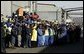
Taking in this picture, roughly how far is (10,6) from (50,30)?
652 centimetres

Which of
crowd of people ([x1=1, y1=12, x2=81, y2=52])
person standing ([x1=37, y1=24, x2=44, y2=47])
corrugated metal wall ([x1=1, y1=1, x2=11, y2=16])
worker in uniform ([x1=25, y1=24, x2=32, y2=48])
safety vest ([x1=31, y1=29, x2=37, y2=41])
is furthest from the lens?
corrugated metal wall ([x1=1, y1=1, x2=11, y2=16])

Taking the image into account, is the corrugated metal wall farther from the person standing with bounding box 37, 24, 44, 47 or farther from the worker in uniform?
the worker in uniform

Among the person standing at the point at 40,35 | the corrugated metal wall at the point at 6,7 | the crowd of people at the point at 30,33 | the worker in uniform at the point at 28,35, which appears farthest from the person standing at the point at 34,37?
the corrugated metal wall at the point at 6,7

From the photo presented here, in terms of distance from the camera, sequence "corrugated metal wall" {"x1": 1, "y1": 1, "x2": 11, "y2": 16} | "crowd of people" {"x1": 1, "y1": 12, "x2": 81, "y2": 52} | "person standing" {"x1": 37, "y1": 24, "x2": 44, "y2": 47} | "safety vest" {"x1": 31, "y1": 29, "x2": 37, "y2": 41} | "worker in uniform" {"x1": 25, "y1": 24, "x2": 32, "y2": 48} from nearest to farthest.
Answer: "crowd of people" {"x1": 1, "y1": 12, "x2": 81, "y2": 52}
"worker in uniform" {"x1": 25, "y1": 24, "x2": 32, "y2": 48}
"safety vest" {"x1": 31, "y1": 29, "x2": 37, "y2": 41}
"person standing" {"x1": 37, "y1": 24, "x2": 44, "y2": 47}
"corrugated metal wall" {"x1": 1, "y1": 1, "x2": 11, "y2": 16}

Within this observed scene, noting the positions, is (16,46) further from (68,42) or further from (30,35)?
(68,42)

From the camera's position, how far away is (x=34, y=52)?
20.5 metres

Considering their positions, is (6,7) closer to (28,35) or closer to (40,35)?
(40,35)

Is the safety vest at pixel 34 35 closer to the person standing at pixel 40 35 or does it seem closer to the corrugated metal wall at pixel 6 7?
the person standing at pixel 40 35

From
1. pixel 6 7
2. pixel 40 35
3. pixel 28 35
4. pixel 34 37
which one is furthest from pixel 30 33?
pixel 6 7

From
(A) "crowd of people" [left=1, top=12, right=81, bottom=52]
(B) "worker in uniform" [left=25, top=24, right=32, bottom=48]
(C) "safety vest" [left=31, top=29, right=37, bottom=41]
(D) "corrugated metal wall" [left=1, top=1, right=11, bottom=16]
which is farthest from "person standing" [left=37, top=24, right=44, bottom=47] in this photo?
(D) "corrugated metal wall" [left=1, top=1, right=11, bottom=16]

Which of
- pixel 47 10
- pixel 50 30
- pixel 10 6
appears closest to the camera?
pixel 50 30

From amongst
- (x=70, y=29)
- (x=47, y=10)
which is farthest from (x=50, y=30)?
(x=47, y=10)

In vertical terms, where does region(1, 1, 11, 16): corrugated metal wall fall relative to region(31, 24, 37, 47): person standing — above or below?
above

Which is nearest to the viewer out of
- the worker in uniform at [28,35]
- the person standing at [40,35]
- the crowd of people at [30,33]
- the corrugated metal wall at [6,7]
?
the crowd of people at [30,33]
